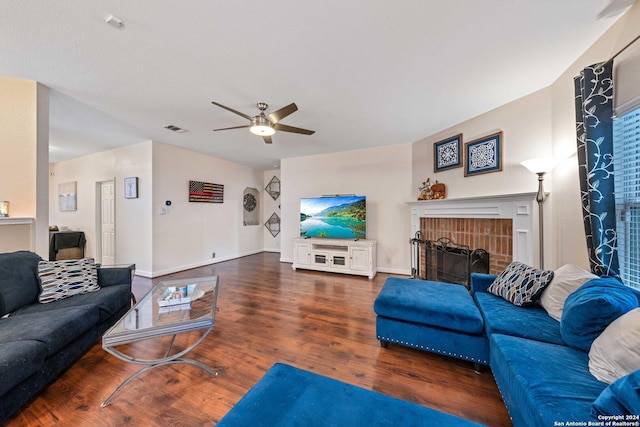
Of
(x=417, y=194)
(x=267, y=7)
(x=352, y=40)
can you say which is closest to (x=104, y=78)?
(x=267, y=7)

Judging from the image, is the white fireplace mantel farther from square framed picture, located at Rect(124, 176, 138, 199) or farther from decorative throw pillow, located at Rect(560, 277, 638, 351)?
square framed picture, located at Rect(124, 176, 138, 199)

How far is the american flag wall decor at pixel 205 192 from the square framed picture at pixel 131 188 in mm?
905

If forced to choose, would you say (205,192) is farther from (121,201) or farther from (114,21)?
(114,21)

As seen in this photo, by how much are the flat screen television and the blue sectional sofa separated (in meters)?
→ 2.12

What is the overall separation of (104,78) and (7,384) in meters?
2.50

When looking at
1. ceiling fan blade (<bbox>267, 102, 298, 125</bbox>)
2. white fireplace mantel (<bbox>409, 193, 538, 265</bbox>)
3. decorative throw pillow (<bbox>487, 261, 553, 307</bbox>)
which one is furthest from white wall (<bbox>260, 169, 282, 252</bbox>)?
decorative throw pillow (<bbox>487, 261, 553, 307</bbox>)

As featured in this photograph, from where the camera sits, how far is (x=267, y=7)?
1.50 meters

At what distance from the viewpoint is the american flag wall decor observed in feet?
16.1

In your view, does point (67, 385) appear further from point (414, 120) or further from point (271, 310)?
point (414, 120)

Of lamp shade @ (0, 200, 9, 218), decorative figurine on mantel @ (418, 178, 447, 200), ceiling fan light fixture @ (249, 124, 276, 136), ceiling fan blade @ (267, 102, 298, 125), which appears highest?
ceiling fan blade @ (267, 102, 298, 125)

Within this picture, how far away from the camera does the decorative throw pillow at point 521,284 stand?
5.94 feet

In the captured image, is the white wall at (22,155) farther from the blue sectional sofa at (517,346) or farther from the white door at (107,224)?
the blue sectional sofa at (517,346)

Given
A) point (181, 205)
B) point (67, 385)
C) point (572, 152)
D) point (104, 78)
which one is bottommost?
point (67, 385)

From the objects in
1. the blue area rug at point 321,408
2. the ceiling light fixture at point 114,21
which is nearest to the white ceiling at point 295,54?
the ceiling light fixture at point 114,21
